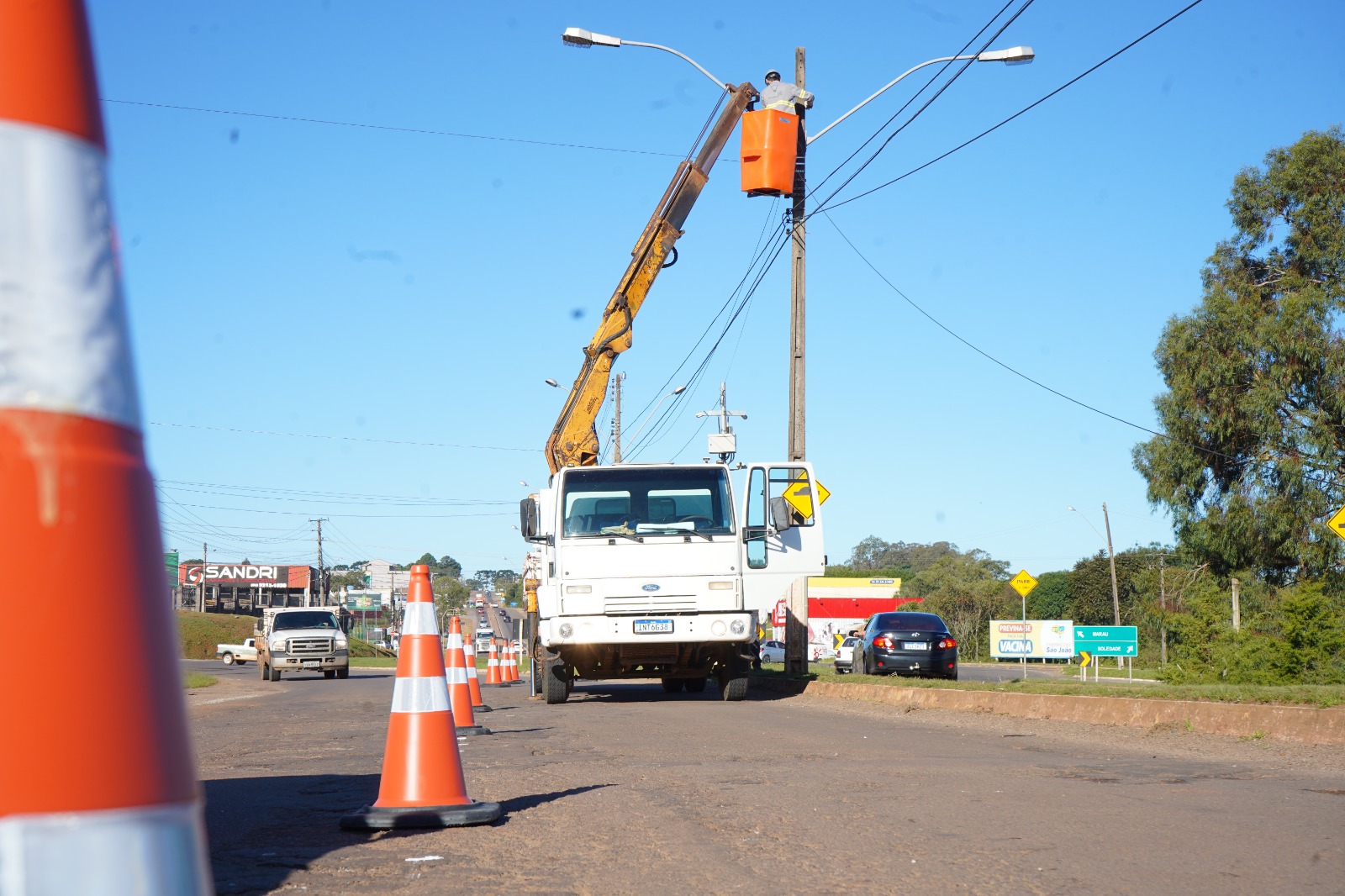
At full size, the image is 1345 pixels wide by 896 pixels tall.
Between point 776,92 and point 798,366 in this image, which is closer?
point 776,92

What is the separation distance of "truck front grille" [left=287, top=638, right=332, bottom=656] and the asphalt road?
2246 cm

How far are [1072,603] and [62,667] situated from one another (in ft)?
301

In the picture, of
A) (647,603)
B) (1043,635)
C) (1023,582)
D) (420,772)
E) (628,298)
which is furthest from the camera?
(1043,635)

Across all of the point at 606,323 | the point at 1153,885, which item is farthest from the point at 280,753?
the point at 606,323

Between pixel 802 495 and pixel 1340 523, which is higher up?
pixel 802 495

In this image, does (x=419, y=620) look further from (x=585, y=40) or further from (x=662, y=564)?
(x=585, y=40)

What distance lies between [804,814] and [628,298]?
14.7 metres

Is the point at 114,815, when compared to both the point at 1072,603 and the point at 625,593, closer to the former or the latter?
the point at 625,593

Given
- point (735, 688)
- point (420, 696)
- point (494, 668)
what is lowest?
point (494, 668)

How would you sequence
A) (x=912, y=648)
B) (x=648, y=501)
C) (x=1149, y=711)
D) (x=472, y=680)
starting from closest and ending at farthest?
(x=1149, y=711) < (x=472, y=680) < (x=648, y=501) < (x=912, y=648)

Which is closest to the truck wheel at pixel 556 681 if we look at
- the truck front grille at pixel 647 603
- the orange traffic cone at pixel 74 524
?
the truck front grille at pixel 647 603

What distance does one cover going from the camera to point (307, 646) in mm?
33031

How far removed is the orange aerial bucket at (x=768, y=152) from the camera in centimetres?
1316

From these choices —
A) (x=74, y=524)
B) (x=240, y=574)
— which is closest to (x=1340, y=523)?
(x=74, y=524)
